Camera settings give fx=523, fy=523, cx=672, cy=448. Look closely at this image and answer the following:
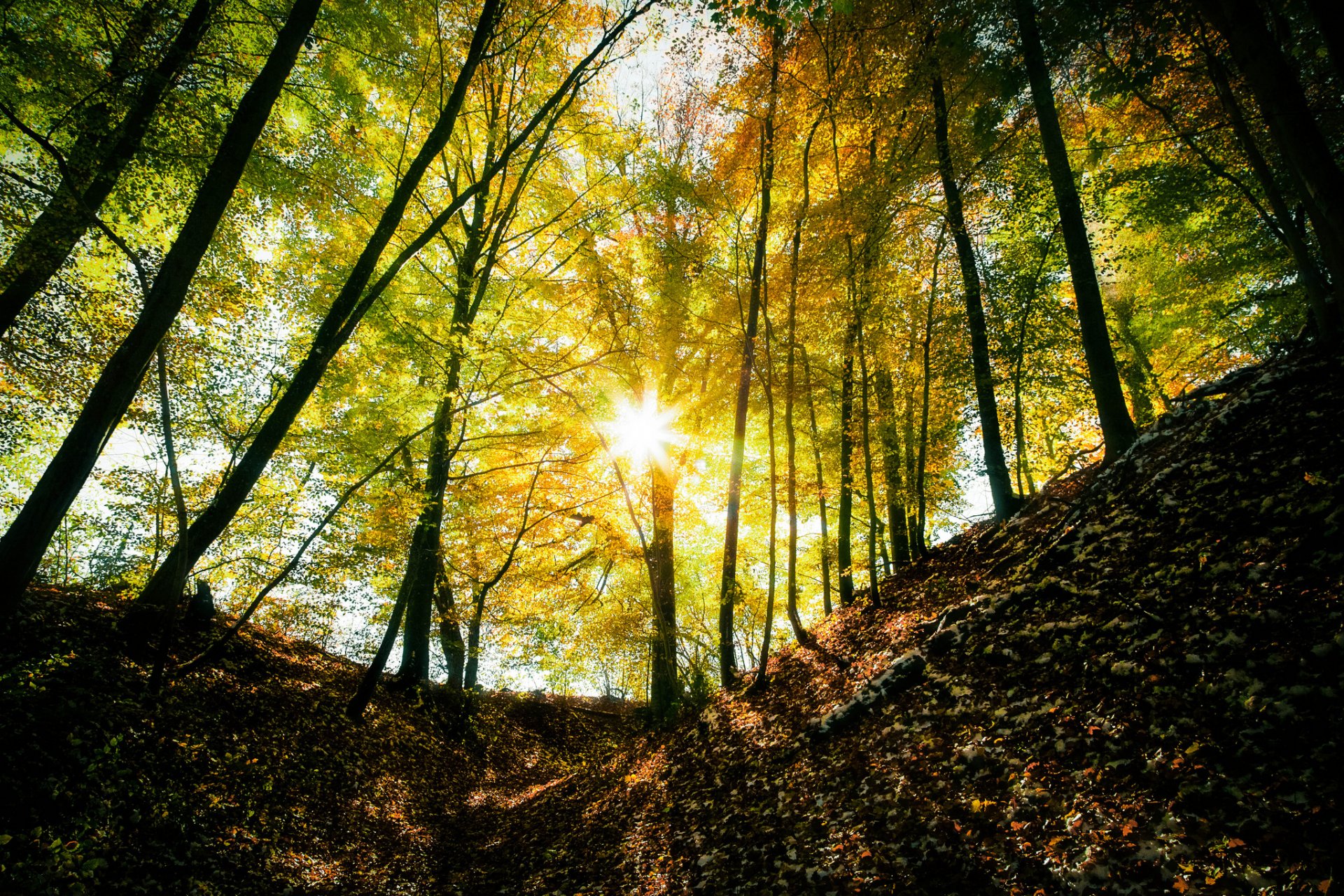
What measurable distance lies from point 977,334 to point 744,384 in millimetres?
4185

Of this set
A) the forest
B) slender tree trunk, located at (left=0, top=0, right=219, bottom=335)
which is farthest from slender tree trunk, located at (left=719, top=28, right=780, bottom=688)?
slender tree trunk, located at (left=0, top=0, right=219, bottom=335)

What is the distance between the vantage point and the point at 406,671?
11930 mm

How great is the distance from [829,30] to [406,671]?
15.2m

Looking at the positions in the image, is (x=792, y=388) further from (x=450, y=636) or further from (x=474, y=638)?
(x=474, y=638)

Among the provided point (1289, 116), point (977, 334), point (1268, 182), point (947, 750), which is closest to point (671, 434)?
point (977, 334)

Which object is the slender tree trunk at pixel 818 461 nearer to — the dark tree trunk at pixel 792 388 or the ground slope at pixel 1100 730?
the dark tree trunk at pixel 792 388

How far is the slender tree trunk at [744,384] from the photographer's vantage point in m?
9.15

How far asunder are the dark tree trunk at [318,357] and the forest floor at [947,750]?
1763 millimetres

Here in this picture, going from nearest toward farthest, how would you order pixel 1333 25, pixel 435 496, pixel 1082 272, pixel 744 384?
pixel 1333 25 → pixel 1082 272 → pixel 744 384 → pixel 435 496

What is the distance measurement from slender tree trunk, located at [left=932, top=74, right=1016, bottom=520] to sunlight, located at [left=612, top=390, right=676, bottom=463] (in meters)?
6.03

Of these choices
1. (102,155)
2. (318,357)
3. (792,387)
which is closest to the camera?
(318,357)

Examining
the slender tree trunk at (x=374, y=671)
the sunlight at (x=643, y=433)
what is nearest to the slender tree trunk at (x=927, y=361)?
the sunlight at (x=643, y=433)

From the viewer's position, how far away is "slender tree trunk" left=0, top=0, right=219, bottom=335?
18.9ft

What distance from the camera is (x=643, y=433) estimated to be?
11633mm
